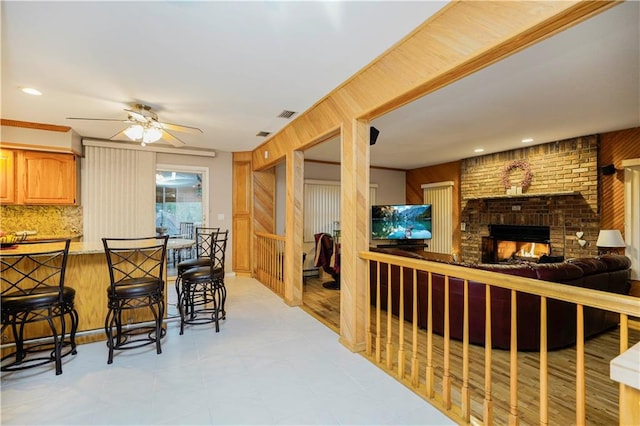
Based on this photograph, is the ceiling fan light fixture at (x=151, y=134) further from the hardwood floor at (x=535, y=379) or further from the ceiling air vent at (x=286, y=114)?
the hardwood floor at (x=535, y=379)

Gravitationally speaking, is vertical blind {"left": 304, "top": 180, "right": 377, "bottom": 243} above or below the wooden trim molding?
below

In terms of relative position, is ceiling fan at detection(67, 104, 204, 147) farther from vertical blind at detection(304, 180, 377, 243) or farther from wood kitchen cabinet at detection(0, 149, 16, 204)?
vertical blind at detection(304, 180, 377, 243)

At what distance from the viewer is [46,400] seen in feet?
6.88

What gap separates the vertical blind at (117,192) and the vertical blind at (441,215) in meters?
5.97

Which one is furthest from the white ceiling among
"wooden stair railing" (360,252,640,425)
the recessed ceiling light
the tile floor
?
the tile floor

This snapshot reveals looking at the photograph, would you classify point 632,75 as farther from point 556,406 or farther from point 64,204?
point 64,204

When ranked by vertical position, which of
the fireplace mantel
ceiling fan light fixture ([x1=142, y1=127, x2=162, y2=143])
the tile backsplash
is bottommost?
the tile backsplash

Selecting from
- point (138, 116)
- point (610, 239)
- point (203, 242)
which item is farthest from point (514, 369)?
point (203, 242)

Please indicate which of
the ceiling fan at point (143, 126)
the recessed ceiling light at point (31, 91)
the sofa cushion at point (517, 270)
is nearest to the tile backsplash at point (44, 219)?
the ceiling fan at point (143, 126)

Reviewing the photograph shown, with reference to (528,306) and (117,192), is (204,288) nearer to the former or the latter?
(117,192)

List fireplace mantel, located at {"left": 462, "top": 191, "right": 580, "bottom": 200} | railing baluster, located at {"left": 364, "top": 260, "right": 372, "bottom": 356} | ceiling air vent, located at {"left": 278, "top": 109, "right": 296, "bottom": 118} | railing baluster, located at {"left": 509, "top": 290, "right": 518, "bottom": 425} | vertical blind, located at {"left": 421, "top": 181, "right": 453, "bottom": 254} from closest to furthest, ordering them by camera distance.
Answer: railing baluster, located at {"left": 509, "top": 290, "right": 518, "bottom": 425} → railing baluster, located at {"left": 364, "top": 260, "right": 372, "bottom": 356} → ceiling air vent, located at {"left": 278, "top": 109, "right": 296, "bottom": 118} → fireplace mantel, located at {"left": 462, "top": 191, "right": 580, "bottom": 200} → vertical blind, located at {"left": 421, "top": 181, "right": 453, "bottom": 254}

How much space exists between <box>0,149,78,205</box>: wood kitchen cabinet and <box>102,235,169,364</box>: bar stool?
227cm

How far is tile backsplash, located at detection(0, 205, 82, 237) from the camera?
4496 millimetres

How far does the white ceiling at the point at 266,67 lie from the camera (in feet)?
6.51
